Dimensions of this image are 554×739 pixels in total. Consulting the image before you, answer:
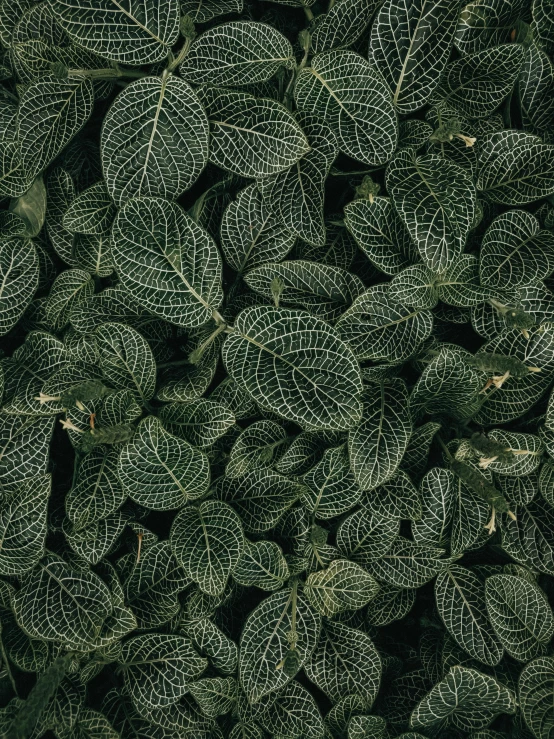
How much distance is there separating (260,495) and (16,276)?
2.69 feet

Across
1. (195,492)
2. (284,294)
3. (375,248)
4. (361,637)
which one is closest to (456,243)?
(375,248)

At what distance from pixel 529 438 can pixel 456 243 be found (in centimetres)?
53

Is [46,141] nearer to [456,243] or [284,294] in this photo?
[284,294]

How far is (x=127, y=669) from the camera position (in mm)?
1578

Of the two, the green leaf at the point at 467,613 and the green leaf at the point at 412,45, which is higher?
the green leaf at the point at 412,45

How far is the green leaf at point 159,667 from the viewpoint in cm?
153

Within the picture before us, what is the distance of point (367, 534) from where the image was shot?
1.55m

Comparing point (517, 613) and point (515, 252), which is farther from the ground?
point (515, 252)

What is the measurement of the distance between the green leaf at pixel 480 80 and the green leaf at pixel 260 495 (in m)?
1.04

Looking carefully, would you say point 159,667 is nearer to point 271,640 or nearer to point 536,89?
point 271,640

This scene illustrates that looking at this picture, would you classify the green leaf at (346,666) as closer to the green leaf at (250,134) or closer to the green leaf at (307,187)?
the green leaf at (307,187)

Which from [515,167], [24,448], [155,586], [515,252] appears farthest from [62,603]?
[515,167]

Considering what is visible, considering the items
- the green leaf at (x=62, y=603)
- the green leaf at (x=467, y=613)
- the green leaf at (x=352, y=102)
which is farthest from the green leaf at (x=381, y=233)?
the green leaf at (x=62, y=603)

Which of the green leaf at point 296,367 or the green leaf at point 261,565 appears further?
the green leaf at point 261,565
